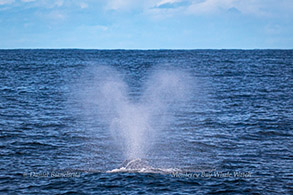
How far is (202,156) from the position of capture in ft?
78.0

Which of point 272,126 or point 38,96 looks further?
point 38,96

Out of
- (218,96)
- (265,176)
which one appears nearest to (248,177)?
(265,176)

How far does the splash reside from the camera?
27.7 metres

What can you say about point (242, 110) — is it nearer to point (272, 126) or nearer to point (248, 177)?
point (272, 126)

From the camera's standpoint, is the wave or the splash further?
the splash

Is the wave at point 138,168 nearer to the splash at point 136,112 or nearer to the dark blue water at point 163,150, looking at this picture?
the dark blue water at point 163,150

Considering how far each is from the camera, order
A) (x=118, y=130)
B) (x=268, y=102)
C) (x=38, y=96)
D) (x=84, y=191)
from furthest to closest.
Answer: (x=38, y=96) < (x=268, y=102) < (x=118, y=130) < (x=84, y=191)

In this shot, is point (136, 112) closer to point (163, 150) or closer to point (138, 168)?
point (163, 150)

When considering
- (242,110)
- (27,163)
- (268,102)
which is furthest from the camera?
(268,102)

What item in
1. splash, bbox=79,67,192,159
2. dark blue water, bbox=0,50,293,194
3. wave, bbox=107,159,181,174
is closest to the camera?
dark blue water, bbox=0,50,293,194

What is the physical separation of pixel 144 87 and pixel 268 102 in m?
22.0

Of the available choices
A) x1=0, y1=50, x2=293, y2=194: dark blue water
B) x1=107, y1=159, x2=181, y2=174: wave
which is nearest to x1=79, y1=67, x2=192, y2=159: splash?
x1=0, y1=50, x2=293, y2=194: dark blue water

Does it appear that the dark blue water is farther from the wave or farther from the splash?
the splash

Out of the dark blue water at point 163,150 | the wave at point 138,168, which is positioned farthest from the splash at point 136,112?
the wave at point 138,168
